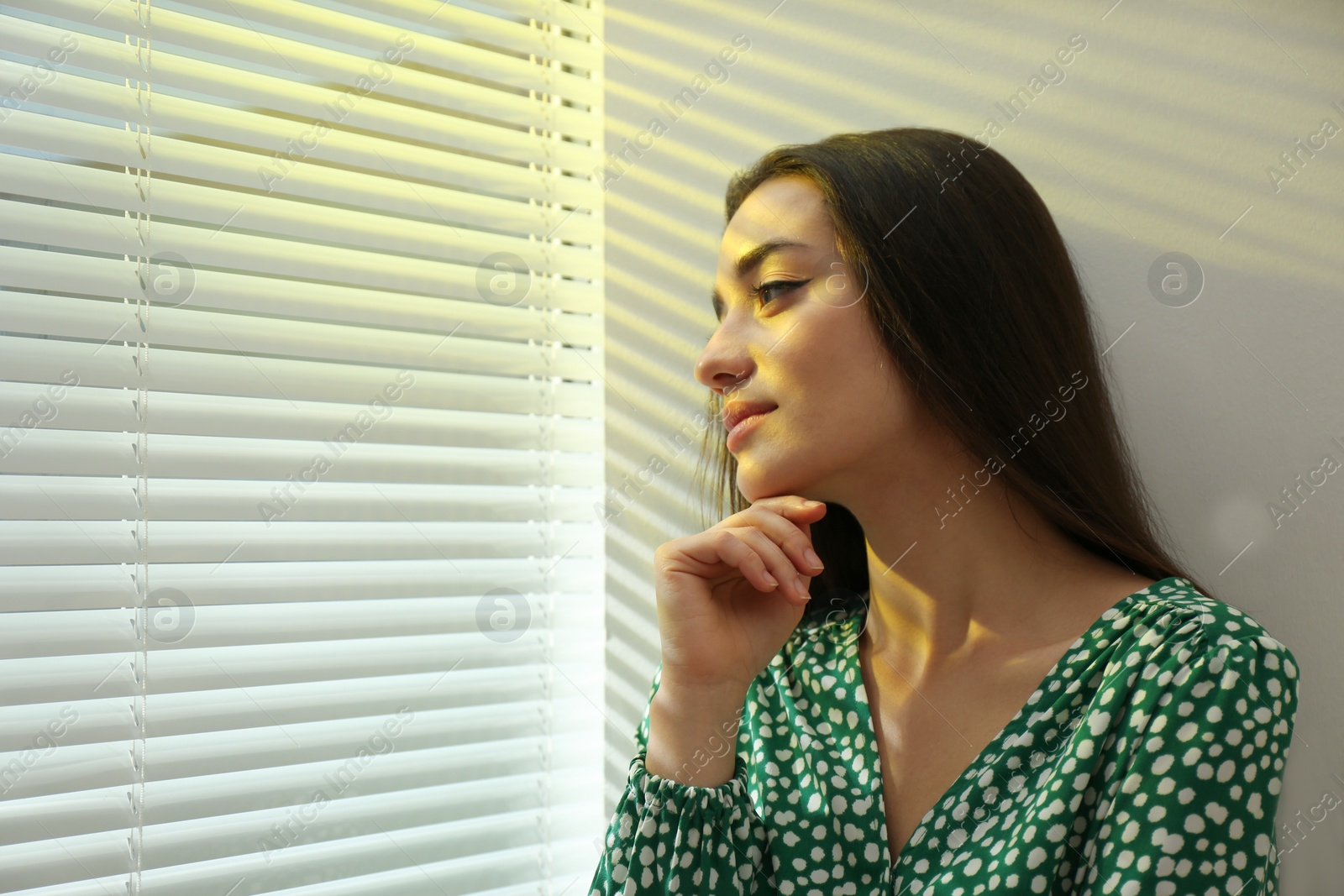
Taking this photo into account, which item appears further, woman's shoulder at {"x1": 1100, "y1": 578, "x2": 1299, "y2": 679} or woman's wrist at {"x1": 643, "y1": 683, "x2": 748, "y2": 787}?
woman's wrist at {"x1": 643, "y1": 683, "x2": 748, "y2": 787}

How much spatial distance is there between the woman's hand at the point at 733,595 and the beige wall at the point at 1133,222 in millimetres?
281

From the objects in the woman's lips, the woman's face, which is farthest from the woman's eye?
the woman's lips

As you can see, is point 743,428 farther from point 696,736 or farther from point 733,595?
point 696,736

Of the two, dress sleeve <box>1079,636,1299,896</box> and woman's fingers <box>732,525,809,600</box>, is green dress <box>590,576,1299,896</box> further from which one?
woman's fingers <box>732,525,809,600</box>

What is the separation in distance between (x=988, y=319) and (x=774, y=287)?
0.86ft

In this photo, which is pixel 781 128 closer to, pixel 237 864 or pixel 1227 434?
pixel 1227 434

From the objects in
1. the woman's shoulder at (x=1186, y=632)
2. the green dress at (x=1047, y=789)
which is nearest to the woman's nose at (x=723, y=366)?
the green dress at (x=1047, y=789)

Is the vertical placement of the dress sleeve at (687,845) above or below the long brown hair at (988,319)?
below

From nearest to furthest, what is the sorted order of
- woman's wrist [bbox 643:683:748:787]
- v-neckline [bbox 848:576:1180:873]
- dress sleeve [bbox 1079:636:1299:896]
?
dress sleeve [bbox 1079:636:1299:896] → v-neckline [bbox 848:576:1180:873] → woman's wrist [bbox 643:683:748:787]

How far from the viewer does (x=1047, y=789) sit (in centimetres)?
89

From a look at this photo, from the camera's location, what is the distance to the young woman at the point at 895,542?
39.4 inches

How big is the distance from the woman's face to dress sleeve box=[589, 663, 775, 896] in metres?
0.37

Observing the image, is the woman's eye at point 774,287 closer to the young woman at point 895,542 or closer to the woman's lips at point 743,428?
the young woman at point 895,542

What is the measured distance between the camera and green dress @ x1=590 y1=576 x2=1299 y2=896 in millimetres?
810
